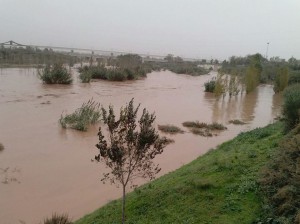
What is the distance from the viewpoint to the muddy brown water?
8.54 m

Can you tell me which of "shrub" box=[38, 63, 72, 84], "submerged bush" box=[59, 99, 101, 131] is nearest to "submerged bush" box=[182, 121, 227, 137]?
"submerged bush" box=[59, 99, 101, 131]

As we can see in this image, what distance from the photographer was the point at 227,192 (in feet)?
19.9

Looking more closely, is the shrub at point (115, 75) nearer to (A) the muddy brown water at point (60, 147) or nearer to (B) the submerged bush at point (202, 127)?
(A) the muddy brown water at point (60, 147)

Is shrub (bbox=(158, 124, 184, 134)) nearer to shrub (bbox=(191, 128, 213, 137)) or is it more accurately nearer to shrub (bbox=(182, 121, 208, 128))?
shrub (bbox=(191, 128, 213, 137))

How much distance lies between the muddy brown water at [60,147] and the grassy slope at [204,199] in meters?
2.07

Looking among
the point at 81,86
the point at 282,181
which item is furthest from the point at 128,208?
the point at 81,86

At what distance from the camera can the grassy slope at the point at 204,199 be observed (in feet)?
17.9

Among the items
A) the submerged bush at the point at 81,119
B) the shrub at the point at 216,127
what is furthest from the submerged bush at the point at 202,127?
the submerged bush at the point at 81,119

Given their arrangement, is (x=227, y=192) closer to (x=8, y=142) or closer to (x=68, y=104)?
(x=8, y=142)

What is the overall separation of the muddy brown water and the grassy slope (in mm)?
2068

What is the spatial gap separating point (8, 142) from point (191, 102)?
16863 mm

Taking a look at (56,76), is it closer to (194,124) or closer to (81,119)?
(81,119)

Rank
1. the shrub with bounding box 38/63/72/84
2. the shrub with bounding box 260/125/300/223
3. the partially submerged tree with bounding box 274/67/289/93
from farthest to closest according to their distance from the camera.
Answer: the partially submerged tree with bounding box 274/67/289/93 → the shrub with bounding box 38/63/72/84 → the shrub with bounding box 260/125/300/223

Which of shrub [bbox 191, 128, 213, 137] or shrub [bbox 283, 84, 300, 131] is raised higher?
shrub [bbox 283, 84, 300, 131]
